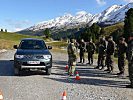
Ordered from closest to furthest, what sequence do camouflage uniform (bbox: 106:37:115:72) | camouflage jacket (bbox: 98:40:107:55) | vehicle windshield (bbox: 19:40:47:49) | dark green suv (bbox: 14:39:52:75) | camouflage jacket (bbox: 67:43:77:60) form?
dark green suv (bbox: 14:39:52:75)
camouflage jacket (bbox: 67:43:77:60)
vehicle windshield (bbox: 19:40:47:49)
camouflage uniform (bbox: 106:37:115:72)
camouflage jacket (bbox: 98:40:107:55)

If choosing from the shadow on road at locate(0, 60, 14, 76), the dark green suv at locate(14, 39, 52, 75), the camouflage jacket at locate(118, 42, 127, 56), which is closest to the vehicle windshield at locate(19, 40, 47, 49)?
the dark green suv at locate(14, 39, 52, 75)

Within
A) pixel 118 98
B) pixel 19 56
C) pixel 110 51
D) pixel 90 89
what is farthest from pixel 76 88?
pixel 110 51

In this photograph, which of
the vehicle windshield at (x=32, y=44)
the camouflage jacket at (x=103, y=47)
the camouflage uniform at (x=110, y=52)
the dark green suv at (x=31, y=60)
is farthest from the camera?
the camouflage jacket at (x=103, y=47)

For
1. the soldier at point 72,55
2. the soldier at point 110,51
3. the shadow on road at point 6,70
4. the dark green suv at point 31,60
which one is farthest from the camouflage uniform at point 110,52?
the shadow on road at point 6,70

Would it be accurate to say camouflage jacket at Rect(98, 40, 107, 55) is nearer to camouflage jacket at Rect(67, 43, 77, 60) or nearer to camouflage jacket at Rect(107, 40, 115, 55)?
camouflage jacket at Rect(107, 40, 115, 55)

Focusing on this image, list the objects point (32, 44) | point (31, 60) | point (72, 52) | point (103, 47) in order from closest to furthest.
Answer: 1. point (31, 60)
2. point (72, 52)
3. point (32, 44)
4. point (103, 47)

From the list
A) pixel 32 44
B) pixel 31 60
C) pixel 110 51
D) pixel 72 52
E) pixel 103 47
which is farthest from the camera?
pixel 103 47

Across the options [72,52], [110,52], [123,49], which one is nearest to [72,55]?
[72,52]

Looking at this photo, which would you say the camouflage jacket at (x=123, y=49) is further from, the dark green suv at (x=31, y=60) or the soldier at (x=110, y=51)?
the dark green suv at (x=31, y=60)

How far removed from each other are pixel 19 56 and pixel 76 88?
3.58m

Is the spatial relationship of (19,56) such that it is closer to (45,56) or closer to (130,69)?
(45,56)

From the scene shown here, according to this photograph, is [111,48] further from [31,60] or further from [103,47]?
[31,60]

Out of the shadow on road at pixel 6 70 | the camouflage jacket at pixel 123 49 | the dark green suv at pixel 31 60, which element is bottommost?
the shadow on road at pixel 6 70

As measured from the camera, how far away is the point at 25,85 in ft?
22.1
